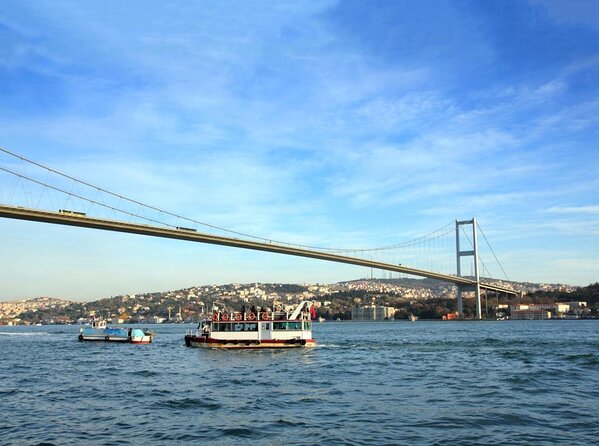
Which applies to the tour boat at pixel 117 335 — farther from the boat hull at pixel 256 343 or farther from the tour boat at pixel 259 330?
the boat hull at pixel 256 343

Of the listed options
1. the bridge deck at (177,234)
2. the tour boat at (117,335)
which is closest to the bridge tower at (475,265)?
the bridge deck at (177,234)

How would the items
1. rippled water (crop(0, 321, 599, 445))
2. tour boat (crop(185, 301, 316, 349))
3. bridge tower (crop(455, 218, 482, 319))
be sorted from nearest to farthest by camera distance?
rippled water (crop(0, 321, 599, 445)) < tour boat (crop(185, 301, 316, 349)) < bridge tower (crop(455, 218, 482, 319))

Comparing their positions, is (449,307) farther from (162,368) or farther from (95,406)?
(95,406)

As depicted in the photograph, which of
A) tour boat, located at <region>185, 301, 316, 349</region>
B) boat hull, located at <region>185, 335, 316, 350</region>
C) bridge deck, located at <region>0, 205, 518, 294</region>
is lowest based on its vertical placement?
boat hull, located at <region>185, 335, 316, 350</region>

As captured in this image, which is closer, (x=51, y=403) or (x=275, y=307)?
(x=51, y=403)

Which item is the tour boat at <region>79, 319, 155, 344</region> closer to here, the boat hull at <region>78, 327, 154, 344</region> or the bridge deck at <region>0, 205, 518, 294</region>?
the boat hull at <region>78, 327, 154, 344</region>

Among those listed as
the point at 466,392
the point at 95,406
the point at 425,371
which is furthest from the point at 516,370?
the point at 95,406

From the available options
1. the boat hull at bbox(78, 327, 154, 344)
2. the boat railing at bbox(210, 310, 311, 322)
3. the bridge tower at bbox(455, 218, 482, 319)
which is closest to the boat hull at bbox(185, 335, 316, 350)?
the boat railing at bbox(210, 310, 311, 322)

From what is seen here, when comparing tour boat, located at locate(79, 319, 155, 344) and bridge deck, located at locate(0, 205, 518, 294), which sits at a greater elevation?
bridge deck, located at locate(0, 205, 518, 294)
